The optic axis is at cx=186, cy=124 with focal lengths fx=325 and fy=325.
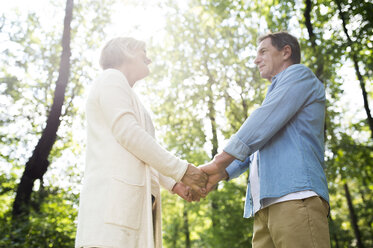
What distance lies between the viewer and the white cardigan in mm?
2053

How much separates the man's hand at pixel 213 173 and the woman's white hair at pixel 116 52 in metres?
1.21

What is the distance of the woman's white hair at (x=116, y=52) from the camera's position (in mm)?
2883

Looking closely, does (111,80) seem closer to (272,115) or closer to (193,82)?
(272,115)

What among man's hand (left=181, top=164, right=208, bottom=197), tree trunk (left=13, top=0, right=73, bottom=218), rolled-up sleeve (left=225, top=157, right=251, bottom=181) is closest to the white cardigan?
man's hand (left=181, top=164, right=208, bottom=197)

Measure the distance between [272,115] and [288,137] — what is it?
197 mm

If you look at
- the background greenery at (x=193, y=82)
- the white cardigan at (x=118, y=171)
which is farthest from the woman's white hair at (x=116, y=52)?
the background greenery at (x=193, y=82)

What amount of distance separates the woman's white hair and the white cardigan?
0.35m

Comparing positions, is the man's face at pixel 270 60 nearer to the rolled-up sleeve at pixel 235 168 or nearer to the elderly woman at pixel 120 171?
the rolled-up sleeve at pixel 235 168

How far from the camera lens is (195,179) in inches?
109

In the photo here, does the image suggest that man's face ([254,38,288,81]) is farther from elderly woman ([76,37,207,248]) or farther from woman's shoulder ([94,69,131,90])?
woman's shoulder ([94,69,131,90])

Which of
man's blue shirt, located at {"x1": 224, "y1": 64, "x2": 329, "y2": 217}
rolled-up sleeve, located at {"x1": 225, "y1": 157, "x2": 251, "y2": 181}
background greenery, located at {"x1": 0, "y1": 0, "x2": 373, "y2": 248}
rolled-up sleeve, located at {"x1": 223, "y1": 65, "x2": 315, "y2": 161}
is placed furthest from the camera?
background greenery, located at {"x1": 0, "y1": 0, "x2": 373, "y2": 248}

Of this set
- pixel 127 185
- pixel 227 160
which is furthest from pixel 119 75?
pixel 227 160

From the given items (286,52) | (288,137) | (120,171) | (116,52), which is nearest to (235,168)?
(288,137)

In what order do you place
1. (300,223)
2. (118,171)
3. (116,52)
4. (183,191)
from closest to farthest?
1. (300,223)
2. (118,171)
3. (116,52)
4. (183,191)
